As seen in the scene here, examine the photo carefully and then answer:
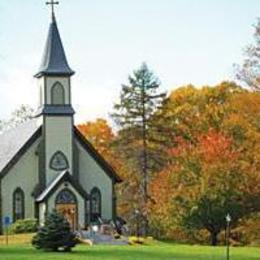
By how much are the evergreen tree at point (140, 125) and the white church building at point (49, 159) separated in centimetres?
413

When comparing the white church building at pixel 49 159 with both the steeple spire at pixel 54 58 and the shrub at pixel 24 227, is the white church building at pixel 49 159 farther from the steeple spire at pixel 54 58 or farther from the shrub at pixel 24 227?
the shrub at pixel 24 227

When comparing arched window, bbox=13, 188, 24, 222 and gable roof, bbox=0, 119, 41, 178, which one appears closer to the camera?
gable roof, bbox=0, 119, 41, 178

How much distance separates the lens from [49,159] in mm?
62469

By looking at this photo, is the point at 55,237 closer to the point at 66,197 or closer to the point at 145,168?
the point at 66,197

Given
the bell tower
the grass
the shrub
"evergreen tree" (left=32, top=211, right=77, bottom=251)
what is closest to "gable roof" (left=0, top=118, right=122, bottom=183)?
the bell tower

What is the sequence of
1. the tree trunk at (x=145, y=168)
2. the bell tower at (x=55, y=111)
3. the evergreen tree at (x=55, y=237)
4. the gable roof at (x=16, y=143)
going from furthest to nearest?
the tree trunk at (x=145, y=168) → the bell tower at (x=55, y=111) → the gable roof at (x=16, y=143) → the evergreen tree at (x=55, y=237)

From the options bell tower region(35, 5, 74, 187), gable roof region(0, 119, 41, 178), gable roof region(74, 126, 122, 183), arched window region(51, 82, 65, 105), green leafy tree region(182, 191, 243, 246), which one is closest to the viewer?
green leafy tree region(182, 191, 243, 246)

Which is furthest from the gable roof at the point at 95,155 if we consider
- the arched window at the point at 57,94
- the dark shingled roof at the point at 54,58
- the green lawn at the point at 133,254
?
the green lawn at the point at 133,254

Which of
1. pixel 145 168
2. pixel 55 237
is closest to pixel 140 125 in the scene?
pixel 145 168

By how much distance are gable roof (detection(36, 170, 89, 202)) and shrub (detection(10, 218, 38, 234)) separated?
1732 mm

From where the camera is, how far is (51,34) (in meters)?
63.1

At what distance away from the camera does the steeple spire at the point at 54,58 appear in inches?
2459

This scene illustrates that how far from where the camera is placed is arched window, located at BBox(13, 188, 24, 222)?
62.2 metres

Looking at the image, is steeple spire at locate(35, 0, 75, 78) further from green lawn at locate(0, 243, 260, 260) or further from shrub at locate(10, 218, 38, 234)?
green lawn at locate(0, 243, 260, 260)
